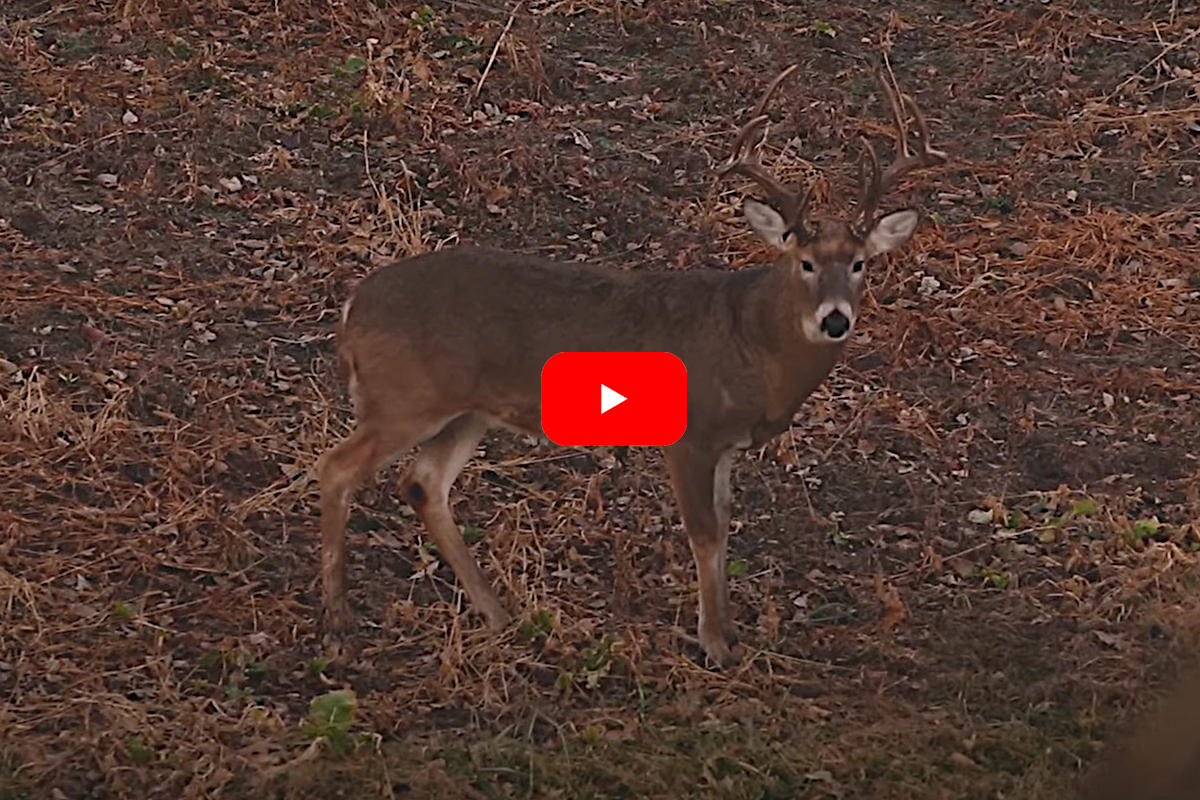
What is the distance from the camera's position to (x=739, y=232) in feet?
29.9

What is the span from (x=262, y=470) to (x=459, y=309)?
1528mm

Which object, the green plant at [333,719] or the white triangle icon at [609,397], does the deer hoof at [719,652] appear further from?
the green plant at [333,719]

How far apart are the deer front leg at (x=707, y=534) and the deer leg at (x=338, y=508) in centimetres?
98

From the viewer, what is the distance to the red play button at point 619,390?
19.3 feet

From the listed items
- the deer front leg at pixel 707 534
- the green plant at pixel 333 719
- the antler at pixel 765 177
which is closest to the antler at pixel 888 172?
the antler at pixel 765 177

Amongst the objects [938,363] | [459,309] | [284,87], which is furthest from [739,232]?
[459,309]

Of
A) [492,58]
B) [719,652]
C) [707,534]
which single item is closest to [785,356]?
[707,534]

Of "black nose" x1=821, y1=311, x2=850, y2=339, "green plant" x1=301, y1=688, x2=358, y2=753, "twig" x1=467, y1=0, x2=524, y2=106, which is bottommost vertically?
"twig" x1=467, y1=0, x2=524, y2=106

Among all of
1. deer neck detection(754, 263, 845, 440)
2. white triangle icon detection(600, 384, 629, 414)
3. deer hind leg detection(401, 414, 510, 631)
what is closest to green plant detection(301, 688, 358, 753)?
deer hind leg detection(401, 414, 510, 631)

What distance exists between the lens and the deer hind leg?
6.12 meters

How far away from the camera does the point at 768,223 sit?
19.2ft

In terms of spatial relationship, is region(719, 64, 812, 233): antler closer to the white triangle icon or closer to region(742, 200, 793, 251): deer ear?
region(742, 200, 793, 251): deer ear

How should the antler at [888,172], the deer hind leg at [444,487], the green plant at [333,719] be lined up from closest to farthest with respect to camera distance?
the green plant at [333,719] < the antler at [888,172] < the deer hind leg at [444,487]

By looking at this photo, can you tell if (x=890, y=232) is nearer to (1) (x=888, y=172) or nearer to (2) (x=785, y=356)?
(1) (x=888, y=172)
